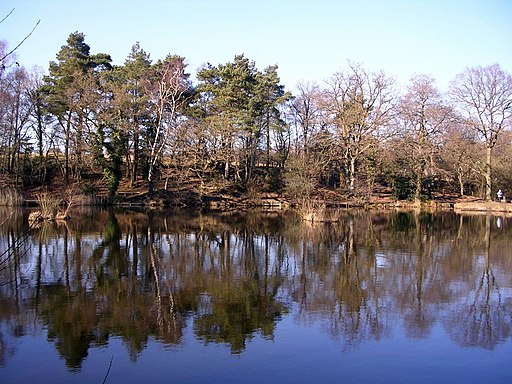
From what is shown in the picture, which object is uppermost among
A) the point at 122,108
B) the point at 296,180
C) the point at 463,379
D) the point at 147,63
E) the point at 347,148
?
the point at 147,63

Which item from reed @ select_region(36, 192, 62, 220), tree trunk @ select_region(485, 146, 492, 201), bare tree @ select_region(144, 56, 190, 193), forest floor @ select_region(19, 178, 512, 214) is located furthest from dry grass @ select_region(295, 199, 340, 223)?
tree trunk @ select_region(485, 146, 492, 201)

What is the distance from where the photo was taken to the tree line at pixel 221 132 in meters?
33.0

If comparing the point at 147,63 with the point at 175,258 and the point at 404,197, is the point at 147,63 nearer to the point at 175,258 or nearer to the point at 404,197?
the point at 404,197

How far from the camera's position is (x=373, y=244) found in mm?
16062

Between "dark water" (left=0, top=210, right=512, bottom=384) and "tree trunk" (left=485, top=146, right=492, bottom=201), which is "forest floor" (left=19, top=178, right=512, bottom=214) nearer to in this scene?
"tree trunk" (left=485, top=146, right=492, bottom=201)

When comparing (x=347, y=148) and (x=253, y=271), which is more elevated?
(x=347, y=148)

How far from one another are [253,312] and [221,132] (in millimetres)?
27022

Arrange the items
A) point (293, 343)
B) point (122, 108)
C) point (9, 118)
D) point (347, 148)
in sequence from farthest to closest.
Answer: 1. point (347, 148)
2. point (9, 118)
3. point (122, 108)
4. point (293, 343)

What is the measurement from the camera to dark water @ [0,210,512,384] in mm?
5926

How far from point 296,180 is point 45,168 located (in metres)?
18.6

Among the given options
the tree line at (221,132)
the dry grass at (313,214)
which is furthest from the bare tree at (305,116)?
the dry grass at (313,214)

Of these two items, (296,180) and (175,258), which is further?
(296,180)

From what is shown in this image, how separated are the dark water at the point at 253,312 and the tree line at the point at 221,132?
18396 millimetres

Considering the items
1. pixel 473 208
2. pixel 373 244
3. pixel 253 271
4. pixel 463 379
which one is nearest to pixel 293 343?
pixel 463 379
